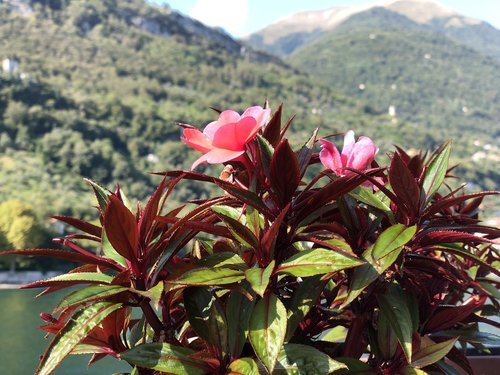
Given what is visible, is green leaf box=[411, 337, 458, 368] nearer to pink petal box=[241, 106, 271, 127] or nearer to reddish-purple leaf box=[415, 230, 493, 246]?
reddish-purple leaf box=[415, 230, 493, 246]

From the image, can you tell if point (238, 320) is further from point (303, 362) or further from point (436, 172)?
point (436, 172)

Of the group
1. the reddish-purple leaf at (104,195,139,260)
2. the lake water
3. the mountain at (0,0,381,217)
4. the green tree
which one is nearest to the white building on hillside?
the mountain at (0,0,381,217)

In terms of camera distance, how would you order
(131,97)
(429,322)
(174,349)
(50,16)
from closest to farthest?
1. (174,349)
2. (429,322)
3. (131,97)
4. (50,16)

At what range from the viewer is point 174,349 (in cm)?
42

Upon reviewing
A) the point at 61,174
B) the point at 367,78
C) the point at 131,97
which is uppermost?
the point at 367,78

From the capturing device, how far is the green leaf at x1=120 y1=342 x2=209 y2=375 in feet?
1.33

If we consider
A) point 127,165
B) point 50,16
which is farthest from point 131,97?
point 50,16

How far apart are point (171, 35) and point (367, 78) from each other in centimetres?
1775

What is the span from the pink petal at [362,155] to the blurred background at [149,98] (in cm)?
550

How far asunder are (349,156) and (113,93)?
3347cm

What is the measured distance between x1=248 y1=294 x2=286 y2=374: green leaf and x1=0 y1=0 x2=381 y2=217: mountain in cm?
1599

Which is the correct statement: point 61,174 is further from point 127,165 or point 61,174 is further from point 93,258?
point 93,258

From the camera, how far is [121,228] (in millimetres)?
411

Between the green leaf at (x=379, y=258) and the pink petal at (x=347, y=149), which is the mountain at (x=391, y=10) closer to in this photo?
the pink petal at (x=347, y=149)
